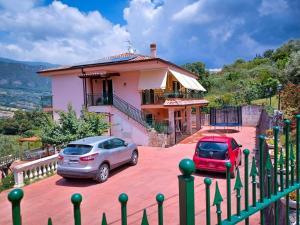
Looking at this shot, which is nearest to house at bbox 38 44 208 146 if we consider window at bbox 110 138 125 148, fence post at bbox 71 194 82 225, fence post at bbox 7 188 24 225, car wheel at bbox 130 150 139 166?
car wheel at bbox 130 150 139 166

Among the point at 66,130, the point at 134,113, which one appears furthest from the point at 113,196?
the point at 134,113

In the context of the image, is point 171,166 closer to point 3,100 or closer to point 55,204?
point 55,204

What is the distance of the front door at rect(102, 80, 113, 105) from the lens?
2461cm

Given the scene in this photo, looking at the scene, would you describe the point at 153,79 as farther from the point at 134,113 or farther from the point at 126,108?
the point at 126,108

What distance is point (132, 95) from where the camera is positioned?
79.9ft

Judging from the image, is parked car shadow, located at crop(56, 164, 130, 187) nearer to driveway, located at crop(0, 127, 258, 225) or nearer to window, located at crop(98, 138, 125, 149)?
driveway, located at crop(0, 127, 258, 225)

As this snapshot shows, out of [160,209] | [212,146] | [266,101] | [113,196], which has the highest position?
[266,101]

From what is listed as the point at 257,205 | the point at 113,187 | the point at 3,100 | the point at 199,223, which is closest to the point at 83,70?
the point at 113,187

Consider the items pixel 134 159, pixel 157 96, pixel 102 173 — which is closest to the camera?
pixel 102 173

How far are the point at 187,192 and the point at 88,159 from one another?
9.49 meters

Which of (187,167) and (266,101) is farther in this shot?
(266,101)

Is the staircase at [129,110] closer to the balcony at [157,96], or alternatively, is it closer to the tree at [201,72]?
the balcony at [157,96]

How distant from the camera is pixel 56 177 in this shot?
13227 millimetres

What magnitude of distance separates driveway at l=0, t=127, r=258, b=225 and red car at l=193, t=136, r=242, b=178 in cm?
52
